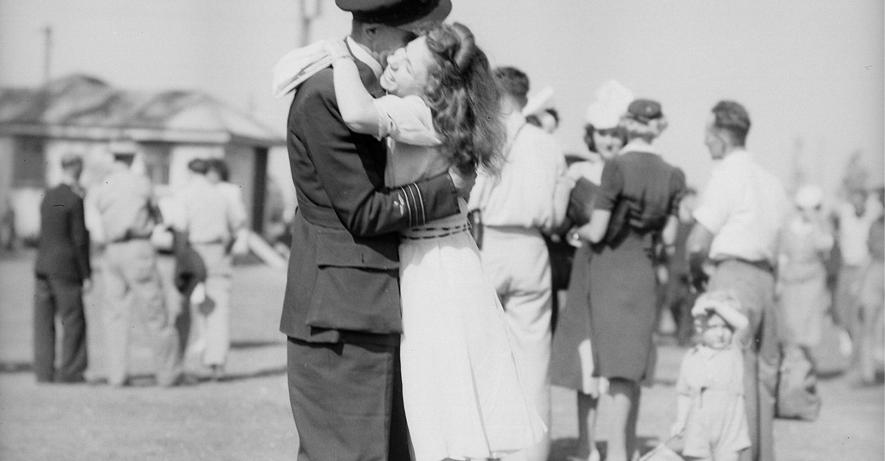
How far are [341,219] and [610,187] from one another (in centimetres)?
344

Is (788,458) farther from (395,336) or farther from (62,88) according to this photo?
(62,88)

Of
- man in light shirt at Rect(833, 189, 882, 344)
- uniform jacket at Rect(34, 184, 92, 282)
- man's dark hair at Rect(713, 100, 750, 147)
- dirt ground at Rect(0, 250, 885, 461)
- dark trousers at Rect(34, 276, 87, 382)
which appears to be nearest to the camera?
man's dark hair at Rect(713, 100, 750, 147)

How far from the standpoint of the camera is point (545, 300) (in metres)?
7.18

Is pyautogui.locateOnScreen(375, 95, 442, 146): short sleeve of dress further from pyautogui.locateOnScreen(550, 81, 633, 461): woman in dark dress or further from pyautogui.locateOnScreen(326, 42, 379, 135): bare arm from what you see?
pyautogui.locateOnScreen(550, 81, 633, 461): woman in dark dress

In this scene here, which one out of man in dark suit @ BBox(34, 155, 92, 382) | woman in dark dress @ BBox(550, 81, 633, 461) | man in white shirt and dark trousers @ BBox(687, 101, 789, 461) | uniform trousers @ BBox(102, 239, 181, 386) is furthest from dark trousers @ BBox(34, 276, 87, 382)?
man in white shirt and dark trousers @ BBox(687, 101, 789, 461)

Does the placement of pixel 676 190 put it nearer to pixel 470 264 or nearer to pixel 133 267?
pixel 470 264

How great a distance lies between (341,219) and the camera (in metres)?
3.96

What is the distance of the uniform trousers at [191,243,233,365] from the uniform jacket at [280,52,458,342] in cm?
802

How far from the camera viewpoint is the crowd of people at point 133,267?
11.2m

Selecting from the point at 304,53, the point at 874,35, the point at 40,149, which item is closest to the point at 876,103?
the point at 874,35

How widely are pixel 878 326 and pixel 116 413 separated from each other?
7.45m

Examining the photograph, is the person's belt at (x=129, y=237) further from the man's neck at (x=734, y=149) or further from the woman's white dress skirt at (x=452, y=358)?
the woman's white dress skirt at (x=452, y=358)

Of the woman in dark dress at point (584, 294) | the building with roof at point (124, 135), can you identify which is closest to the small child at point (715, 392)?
the woman in dark dress at point (584, 294)

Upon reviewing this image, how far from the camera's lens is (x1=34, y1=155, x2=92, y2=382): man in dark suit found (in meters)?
11.4
